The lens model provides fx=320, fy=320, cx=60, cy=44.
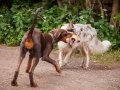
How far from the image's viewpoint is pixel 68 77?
771 cm

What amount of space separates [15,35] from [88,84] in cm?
641

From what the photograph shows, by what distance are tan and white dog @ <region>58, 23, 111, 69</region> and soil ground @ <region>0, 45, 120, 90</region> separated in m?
0.29

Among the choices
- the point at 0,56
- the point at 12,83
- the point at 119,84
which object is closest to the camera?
the point at 12,83

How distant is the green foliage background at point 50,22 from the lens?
12281mm

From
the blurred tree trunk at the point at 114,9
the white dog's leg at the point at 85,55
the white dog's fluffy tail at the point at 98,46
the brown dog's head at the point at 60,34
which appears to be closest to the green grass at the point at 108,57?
the white dog's fluffy tail at the point at 98,46

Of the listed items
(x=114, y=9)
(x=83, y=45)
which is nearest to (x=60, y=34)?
(x=83, y=45)

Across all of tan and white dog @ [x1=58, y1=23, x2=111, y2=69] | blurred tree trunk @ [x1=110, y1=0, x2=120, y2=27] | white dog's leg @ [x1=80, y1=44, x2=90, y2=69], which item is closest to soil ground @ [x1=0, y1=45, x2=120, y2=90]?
white dog's leg @ [x1=80, y1=44, x2=90, y2=69]

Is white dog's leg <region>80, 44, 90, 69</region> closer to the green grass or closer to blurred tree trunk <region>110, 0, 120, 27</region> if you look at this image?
the green grass

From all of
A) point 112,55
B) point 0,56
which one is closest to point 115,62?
point 112,55

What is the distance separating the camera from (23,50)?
21.4 ft

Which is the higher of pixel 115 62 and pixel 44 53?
pixel 44 53

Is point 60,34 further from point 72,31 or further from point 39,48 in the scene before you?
point 72,31

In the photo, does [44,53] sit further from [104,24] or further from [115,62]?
[104,24]

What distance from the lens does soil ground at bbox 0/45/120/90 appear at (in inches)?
266
